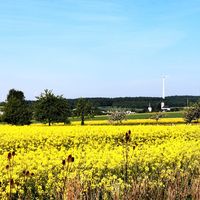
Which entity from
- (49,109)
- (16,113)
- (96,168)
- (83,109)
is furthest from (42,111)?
(96,168)

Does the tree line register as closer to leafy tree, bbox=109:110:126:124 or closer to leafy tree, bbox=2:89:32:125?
leafy tree, bbox=2:89:32:125

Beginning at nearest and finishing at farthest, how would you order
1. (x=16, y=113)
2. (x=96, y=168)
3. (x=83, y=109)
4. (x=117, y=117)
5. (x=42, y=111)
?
(x=96, y=168) < (x=42, y=111) < (x=16, y=113) < (x=117, y=117) < (x=83, y=109)

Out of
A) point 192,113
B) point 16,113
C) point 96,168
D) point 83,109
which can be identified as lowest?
point 96,168

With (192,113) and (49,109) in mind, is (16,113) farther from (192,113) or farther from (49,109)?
(192,113)

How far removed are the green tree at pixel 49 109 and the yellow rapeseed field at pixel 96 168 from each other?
77.1 ft

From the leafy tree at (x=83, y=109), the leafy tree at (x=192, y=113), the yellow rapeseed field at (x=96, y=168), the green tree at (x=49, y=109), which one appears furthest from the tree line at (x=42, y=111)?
the yellow rapeseed field at (x=96, y=168)

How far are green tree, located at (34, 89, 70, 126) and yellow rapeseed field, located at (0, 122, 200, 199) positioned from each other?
926 inches

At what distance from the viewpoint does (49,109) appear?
1785 inches

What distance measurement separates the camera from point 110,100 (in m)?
117

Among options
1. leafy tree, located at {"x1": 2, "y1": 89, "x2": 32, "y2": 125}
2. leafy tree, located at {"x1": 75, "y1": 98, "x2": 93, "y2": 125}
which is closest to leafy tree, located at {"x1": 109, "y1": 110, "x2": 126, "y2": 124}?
leafy tree, located at {"x1": 75, "y1": 98, "x2": 93, "y2": 125}

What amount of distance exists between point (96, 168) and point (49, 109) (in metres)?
34.9

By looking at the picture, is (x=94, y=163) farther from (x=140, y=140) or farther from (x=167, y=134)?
(x=167, y=134)

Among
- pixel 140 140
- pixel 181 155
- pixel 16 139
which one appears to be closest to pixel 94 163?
pixel 181 155

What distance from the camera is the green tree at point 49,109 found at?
4538 cm
